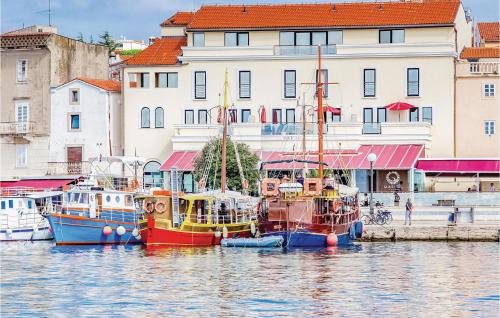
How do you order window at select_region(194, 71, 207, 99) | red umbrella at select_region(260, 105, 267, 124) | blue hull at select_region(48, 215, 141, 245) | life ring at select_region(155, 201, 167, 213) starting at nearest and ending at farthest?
life ring at select_region(155, 201, 167, 213), blue hull at select_region(48, 215, 141, 245), red umbrella at select_region(260, 105, 267, 124), window at select_region(194, 71, 207, 99)

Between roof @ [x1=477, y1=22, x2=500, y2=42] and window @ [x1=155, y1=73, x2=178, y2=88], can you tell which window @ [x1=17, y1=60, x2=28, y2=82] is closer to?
window @ [x1=155, y1=73, x2=178, y2=88]

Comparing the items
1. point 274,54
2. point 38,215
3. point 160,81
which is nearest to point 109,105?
point 160,81

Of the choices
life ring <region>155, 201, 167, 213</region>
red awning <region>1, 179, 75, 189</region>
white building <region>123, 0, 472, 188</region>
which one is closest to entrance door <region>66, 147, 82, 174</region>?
red awning <region>1, 179, 75, 189</region>

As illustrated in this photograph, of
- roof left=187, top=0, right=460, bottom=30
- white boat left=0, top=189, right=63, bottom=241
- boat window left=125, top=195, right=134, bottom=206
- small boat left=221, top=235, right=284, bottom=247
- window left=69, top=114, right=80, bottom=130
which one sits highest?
roof left=187, top=0, right=460, bottom=30

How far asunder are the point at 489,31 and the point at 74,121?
131ft

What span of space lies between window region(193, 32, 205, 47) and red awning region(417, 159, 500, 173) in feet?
51.5

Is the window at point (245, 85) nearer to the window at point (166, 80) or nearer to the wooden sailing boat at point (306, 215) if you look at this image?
the window at point (166, 80)

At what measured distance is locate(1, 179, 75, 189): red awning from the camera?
8044 cm

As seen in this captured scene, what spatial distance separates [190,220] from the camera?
62219mm

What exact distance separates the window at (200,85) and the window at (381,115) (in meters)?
10.4

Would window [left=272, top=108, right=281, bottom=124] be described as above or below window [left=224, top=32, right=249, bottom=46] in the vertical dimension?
below

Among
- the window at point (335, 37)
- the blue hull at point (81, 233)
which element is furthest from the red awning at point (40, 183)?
the window at point (335, 37)

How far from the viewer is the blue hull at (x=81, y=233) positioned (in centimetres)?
6375

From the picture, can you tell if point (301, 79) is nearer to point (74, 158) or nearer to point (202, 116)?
point (202, 116)
